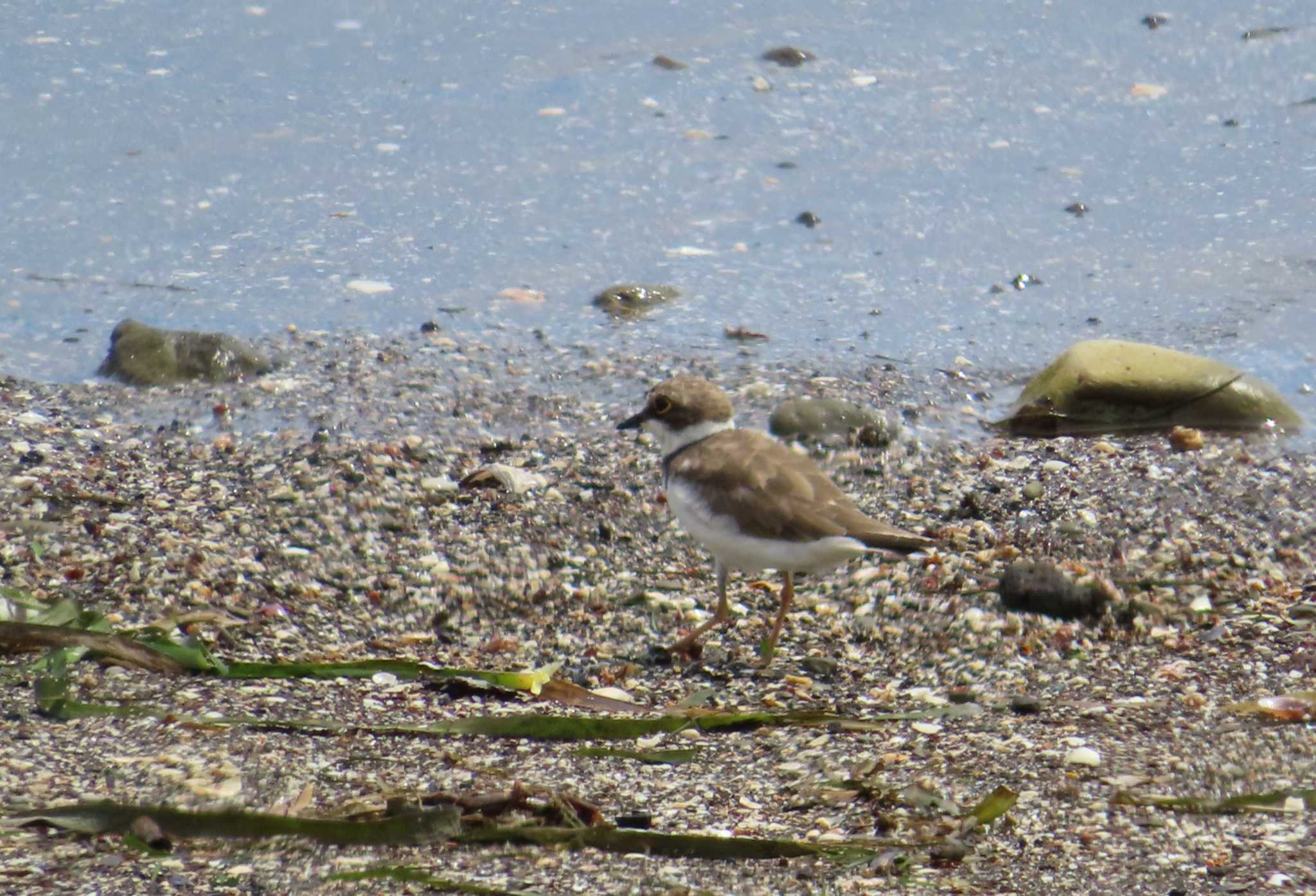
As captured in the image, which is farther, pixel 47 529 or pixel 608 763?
pixel 47 529

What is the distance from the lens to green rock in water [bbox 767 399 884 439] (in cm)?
516

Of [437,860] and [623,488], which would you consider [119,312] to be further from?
[437,860]

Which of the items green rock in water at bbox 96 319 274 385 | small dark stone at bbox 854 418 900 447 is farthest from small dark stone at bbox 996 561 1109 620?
green rock in water at bbox 96 319 274 385

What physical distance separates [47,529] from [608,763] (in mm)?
1795

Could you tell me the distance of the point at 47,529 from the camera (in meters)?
4.29

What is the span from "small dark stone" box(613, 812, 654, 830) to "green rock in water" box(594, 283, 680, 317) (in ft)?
10.5

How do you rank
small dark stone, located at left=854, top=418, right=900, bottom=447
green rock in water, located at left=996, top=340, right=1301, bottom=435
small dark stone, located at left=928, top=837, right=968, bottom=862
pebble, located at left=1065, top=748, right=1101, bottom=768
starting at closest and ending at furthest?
1. small dark stone, located at left=928, top=837, right=968, bottom=862
2. pebble, located at left=1065, top=748, right=1101, bottom=768
3. small dark stone, located at left=854, top=418, right=900, bottom=447
4. green rock in water, located at left=996, top=340, right=1301, bottom=435

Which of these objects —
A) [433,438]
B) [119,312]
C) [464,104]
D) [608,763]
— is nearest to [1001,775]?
[608,763]

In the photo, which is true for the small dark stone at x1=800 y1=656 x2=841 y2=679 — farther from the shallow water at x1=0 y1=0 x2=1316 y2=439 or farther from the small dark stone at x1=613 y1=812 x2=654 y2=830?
the shallow water at x1=0 y1=0 x2=1316 y2=439

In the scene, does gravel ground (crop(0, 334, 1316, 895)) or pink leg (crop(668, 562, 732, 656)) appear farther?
pink leg (crop(668, 562, 732, 656))

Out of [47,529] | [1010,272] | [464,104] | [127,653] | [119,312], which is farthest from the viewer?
[464,104]

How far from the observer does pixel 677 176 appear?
22.6 feet

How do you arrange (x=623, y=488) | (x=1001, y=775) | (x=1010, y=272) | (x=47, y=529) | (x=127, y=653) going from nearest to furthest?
(x=1001, y=775)
(x=127, y=653)
(x=47, y=529)
(x=623, y=488)
(x=1010, y=272)

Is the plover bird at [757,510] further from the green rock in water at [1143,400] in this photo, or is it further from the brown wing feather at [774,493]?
the green rock in water at [1143,400]
